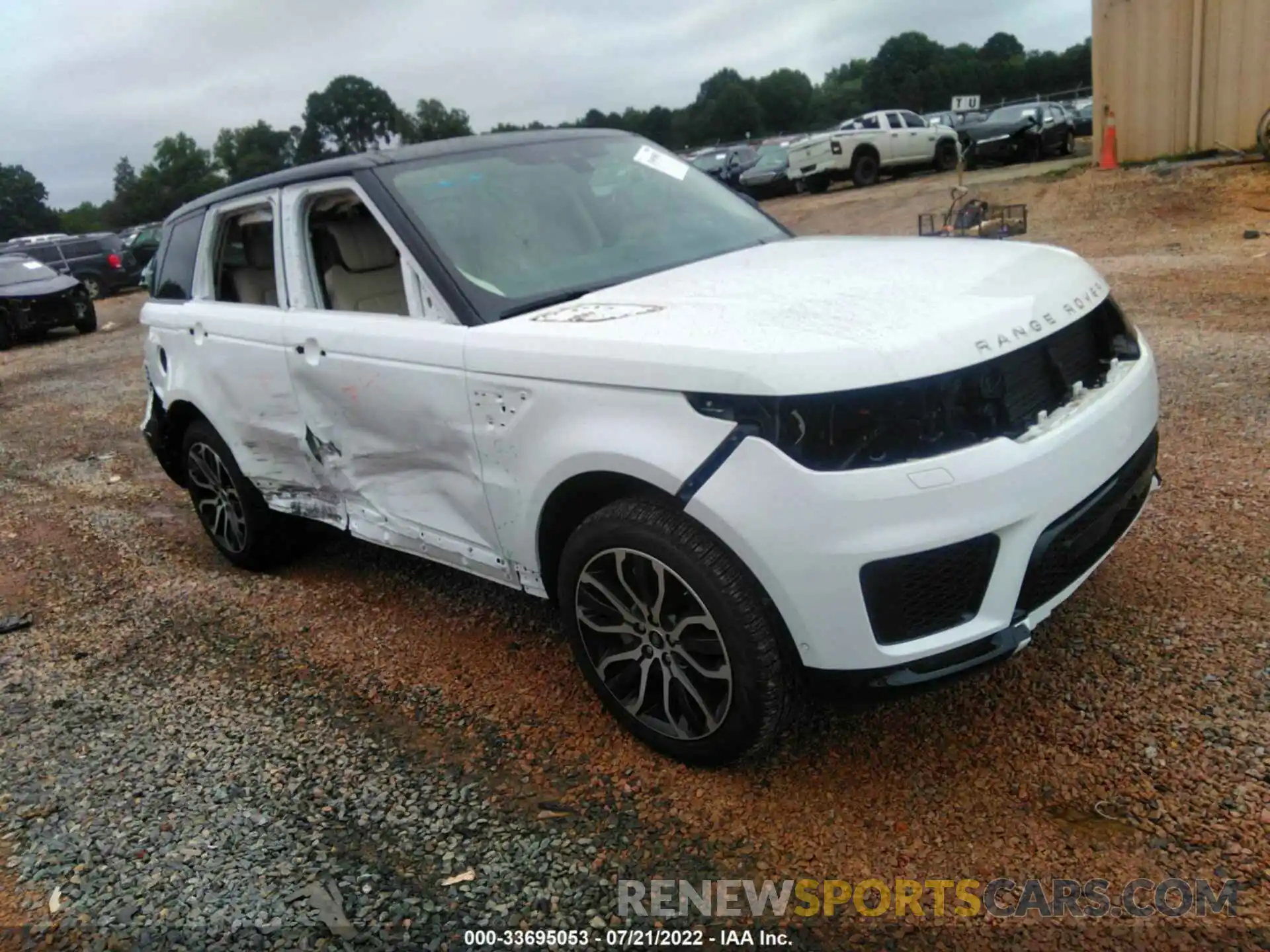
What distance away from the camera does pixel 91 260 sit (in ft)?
76.4

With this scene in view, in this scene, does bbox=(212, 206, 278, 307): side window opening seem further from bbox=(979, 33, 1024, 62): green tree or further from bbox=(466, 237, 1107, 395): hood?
bbox=(979, 33, 1024, 62): green tree

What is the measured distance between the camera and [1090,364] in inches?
113

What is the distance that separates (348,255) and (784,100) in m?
85.7

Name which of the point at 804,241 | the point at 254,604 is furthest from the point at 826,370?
the point at 254,604

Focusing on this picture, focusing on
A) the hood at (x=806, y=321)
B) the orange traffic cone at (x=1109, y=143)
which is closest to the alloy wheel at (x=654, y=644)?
the hood at (x=806, y=321)

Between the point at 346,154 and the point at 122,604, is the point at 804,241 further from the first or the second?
the point at 122,604

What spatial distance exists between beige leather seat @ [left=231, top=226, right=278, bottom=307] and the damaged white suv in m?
0.14

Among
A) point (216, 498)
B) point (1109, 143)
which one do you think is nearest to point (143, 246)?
point (1109, 143)

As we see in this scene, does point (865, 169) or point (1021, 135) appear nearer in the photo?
point (1021, 135)

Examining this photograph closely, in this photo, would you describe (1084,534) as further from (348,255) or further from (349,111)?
(349,111)

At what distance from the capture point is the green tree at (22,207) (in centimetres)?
7444

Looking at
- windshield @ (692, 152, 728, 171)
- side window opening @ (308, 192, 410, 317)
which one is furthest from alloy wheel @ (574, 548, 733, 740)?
windshield @ (692, 152, 728, 171)

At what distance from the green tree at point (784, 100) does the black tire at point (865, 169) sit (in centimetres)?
5924

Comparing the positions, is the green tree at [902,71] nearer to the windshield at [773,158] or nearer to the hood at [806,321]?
the windshield at [773,158]
